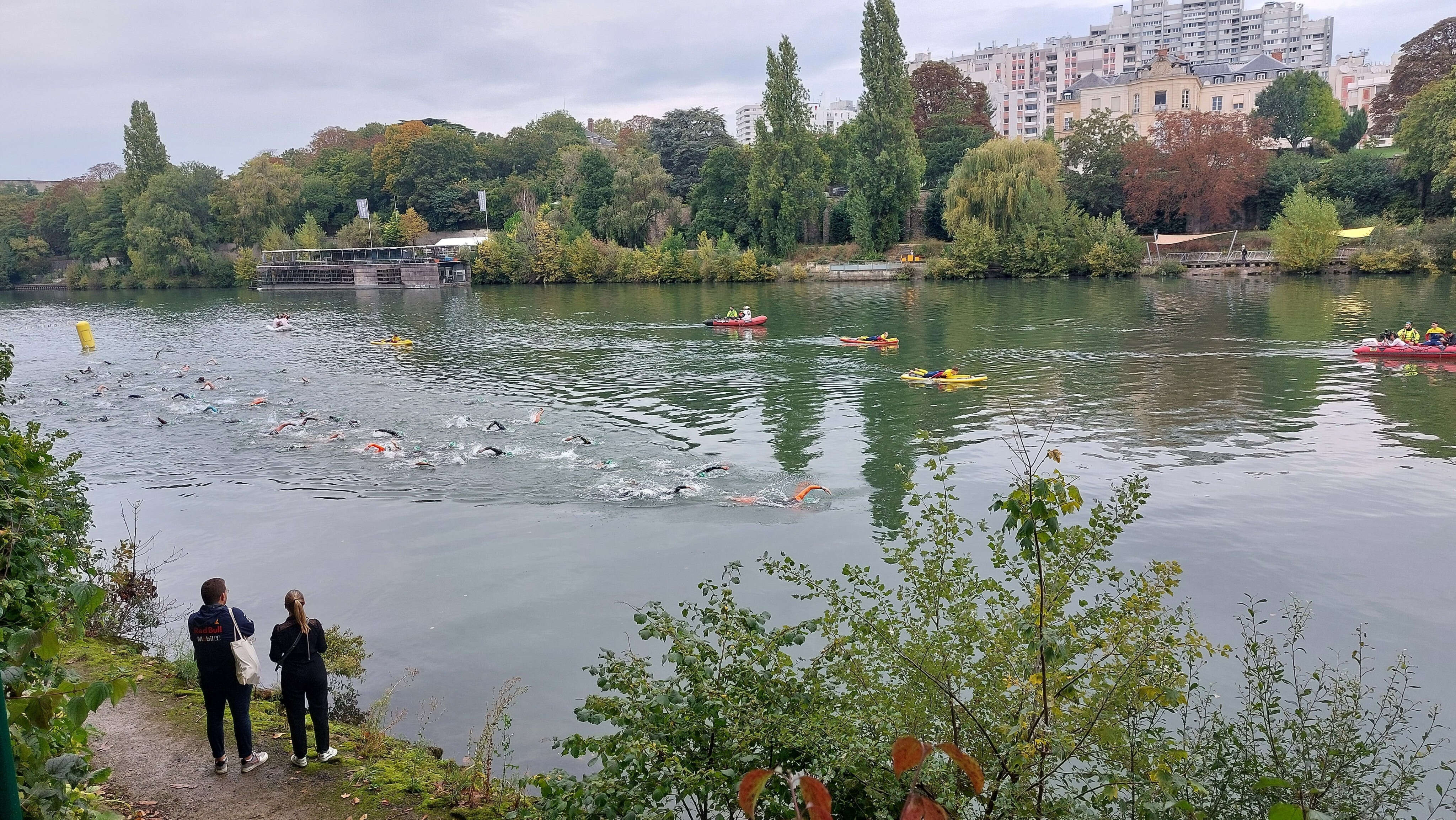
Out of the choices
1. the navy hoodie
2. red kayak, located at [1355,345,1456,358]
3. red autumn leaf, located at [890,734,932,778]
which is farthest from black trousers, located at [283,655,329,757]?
red kayak, located at [1355,345,1456,358]

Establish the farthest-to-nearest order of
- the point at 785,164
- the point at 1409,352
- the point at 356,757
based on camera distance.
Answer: the point at 785,164 → the point at 1409,352 → the point at 356,757

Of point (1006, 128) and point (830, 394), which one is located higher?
point (1006, 128)

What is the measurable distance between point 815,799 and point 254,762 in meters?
7.43

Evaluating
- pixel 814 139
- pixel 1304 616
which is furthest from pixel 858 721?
pixel 814 139

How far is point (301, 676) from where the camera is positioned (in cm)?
829

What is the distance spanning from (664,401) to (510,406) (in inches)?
189

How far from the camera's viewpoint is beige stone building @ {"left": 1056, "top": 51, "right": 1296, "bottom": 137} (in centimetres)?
10581

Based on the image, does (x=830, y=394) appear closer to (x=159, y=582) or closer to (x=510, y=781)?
(x=159, y=582)

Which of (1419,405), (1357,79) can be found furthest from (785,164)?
(1357,79)

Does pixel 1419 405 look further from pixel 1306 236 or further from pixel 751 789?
pixel 1306 236

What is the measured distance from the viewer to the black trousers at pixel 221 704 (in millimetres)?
8055

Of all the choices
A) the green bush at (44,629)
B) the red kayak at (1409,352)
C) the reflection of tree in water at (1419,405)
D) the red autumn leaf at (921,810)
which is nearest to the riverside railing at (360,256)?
the red kayak at (1409,352)

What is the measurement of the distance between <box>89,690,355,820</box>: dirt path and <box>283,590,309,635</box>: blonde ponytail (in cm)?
128

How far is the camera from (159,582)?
1538 centimetres
